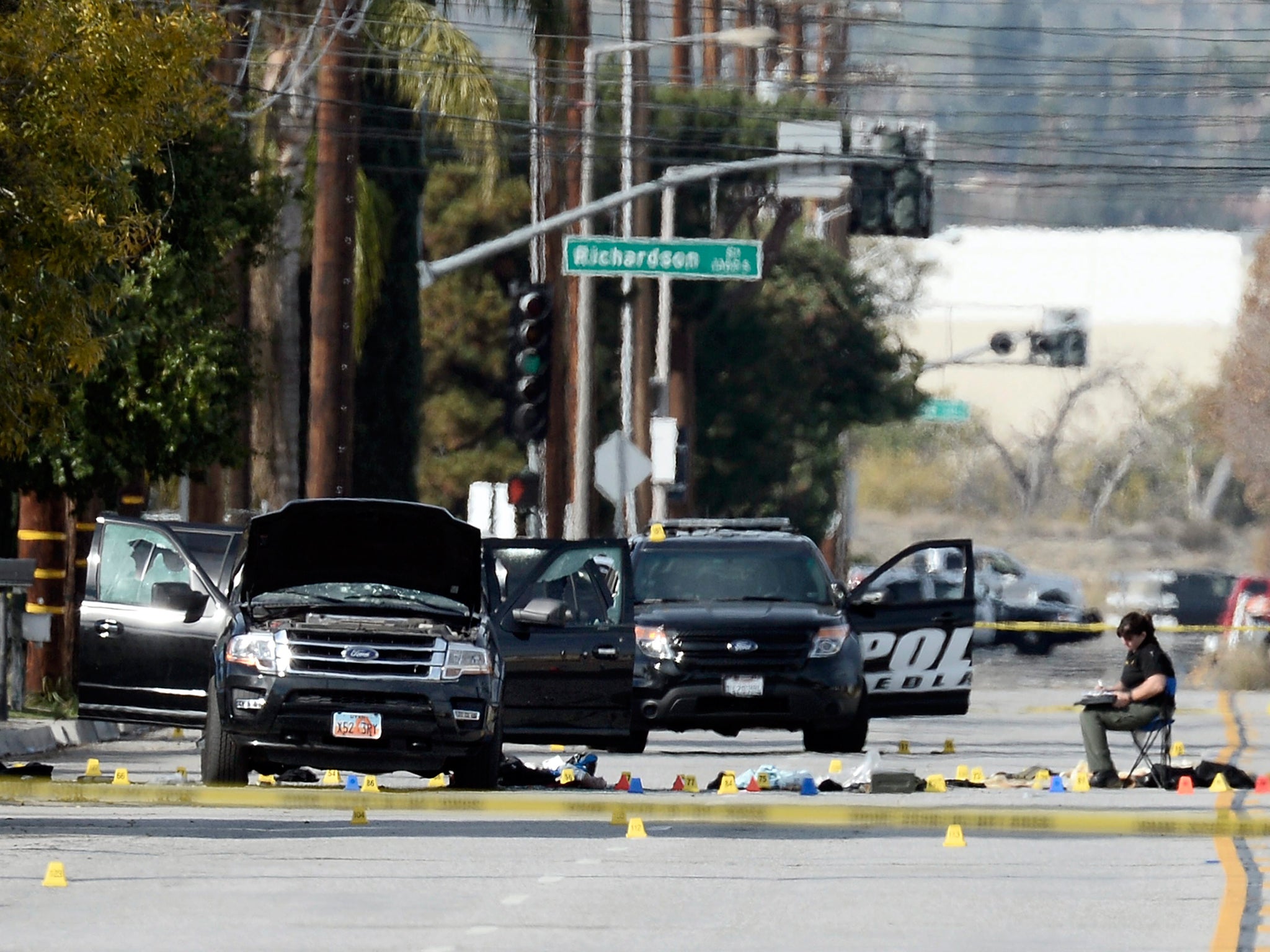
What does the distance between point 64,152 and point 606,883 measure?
6694 mm

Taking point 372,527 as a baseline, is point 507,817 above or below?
below

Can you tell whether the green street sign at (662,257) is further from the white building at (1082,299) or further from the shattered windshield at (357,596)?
the white building at (1082,299)

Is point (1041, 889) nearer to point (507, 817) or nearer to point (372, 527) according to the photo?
point (507, 817)

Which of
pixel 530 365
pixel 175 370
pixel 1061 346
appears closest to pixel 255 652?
pixel 175 370

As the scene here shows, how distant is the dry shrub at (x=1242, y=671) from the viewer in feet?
128

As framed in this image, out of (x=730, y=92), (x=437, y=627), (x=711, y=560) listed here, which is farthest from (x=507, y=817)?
(x=730, y=92)

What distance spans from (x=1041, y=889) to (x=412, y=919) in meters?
3.01

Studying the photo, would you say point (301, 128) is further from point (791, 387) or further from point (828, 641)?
point (791, 387)

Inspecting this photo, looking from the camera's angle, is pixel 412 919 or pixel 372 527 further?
pixel 372 527

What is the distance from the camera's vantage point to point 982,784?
65.7 feet

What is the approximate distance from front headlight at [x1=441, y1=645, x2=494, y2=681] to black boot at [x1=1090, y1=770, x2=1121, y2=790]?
4821mm

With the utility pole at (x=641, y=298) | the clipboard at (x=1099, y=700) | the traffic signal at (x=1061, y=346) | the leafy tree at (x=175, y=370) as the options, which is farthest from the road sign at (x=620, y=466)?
the traffic signal at (x=1061, y=346)

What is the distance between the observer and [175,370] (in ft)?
89.1

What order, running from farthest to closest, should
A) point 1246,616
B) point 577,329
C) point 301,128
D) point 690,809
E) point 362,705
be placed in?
point 1246,616
point 577,329
point 301,128
point 362,705
point 690,809
